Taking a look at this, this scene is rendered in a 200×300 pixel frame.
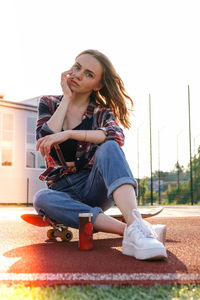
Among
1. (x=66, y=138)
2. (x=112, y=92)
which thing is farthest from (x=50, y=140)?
(x=112, y=92)

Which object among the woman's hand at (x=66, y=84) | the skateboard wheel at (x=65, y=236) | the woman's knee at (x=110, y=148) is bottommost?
the skateboard wheel at (x=65, y=236)

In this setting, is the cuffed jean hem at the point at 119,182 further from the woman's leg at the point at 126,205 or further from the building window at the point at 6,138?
the building window at the point at 6,138

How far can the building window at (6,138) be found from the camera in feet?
49.0

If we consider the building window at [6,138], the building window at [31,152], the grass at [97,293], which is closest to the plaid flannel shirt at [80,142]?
the grass at [97,293]

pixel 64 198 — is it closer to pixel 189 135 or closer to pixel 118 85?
pixel 118 85

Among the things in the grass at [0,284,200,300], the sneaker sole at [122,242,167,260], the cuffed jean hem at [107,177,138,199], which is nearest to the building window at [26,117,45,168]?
the cuffed jean hem at [107,177,138,199]

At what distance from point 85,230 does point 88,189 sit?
28 cm

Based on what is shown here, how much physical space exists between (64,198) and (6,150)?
A: 1355cm

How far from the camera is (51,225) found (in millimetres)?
2191

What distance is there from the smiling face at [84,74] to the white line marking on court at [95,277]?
1.14 meters

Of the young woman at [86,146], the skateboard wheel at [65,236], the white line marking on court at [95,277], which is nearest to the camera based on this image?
the white line marking on court at [95,277]

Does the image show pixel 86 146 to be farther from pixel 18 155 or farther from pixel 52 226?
pixel 18 155

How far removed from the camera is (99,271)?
52.0 inches

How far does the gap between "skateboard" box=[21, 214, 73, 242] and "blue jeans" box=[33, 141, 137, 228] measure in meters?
0.07
